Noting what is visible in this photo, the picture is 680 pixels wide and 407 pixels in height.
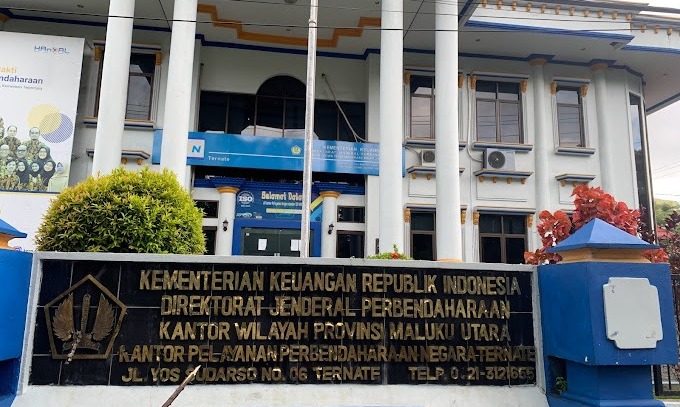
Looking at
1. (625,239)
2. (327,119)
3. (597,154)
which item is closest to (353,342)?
(625,239)

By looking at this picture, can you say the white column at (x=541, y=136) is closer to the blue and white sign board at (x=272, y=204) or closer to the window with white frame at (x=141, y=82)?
the blue and white sign board at (x=272, y=204)

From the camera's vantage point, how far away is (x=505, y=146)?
14758 millimetres

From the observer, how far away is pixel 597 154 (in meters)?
15.4

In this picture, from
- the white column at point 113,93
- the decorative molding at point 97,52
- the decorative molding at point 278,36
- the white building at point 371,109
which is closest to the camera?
the white column at point 113,93

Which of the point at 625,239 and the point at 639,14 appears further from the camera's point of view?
the point at 639,14

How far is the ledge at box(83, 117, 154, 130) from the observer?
44.0 ft

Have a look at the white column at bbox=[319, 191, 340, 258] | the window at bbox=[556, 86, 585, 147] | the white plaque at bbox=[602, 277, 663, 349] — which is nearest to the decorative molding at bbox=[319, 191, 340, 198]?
the white column at bbox=[319, 191, 340, 258]

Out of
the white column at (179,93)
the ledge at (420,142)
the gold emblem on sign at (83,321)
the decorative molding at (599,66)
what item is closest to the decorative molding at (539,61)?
the decorative molding at (599,66)

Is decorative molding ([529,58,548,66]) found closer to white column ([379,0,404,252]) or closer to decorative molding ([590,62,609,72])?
decorative molding ([590,62,609,72])

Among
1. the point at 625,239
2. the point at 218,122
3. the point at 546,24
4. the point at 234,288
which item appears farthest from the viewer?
the point at 218,122

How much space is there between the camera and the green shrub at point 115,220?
489cm

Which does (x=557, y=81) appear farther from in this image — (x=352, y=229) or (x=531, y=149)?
(x=352, y=229)

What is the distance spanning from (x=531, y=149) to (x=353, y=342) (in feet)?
40.2

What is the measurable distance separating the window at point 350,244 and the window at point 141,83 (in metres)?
6.71
